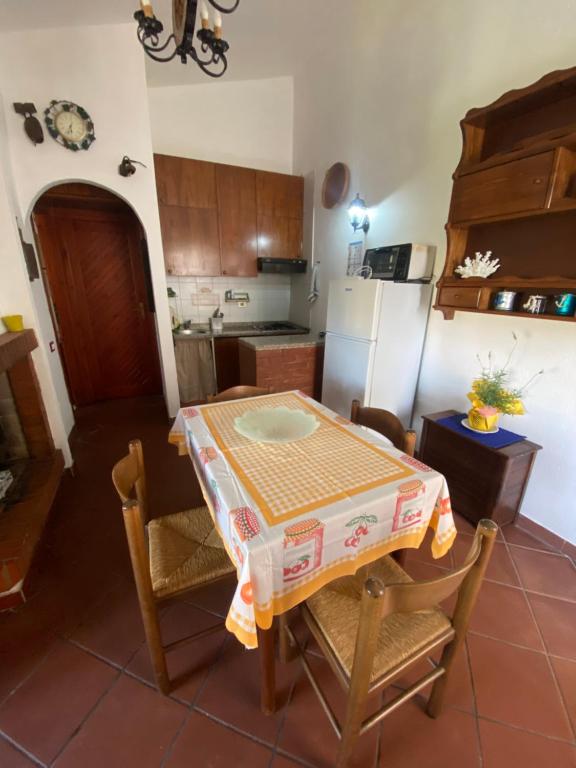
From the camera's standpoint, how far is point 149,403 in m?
3.58

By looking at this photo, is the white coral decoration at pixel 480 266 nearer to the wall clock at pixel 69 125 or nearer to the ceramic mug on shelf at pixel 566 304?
the ceramic mug on shelf at pixel 566 304

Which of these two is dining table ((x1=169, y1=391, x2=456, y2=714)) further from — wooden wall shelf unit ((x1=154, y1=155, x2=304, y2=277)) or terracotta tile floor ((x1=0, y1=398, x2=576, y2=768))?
wooden wall shelf unit ((x1=154, y1=155, x2=304, y2=277))

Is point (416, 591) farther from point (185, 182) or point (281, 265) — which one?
point (185, 182)

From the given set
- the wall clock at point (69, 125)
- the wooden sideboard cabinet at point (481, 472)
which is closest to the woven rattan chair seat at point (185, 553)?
the wooden sideboard cabinet at point (481, 472)

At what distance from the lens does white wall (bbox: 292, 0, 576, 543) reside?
165 cm

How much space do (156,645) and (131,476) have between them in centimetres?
54

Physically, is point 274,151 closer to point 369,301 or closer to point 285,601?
point 369,301

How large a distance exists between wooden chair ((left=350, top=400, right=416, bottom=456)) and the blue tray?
0.69 m

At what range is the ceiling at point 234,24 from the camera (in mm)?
1837

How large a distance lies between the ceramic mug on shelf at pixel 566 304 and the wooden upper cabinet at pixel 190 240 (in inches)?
115

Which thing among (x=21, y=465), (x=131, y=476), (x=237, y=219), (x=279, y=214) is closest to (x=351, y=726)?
(x=131, y=476)

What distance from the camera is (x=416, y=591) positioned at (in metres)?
0.66

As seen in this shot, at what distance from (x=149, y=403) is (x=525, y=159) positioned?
3654mm

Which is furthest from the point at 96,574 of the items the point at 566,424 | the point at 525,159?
the point at 525,159
